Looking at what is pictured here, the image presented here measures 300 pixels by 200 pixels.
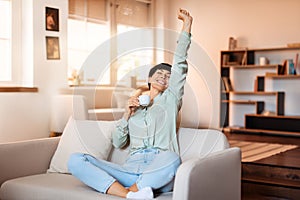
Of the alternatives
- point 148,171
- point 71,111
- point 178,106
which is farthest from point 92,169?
point 71,111

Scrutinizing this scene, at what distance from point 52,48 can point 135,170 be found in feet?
8.68

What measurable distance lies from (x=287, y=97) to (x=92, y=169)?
4793 millimetres

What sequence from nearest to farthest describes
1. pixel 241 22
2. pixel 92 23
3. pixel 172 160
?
1. pixel 172 160
2. pixel 92 23
3. pixel 241 22

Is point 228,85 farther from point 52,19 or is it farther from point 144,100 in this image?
point 144,100

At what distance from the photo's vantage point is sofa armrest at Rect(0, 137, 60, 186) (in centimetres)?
238

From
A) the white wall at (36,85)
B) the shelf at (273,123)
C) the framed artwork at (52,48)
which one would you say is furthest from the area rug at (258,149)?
the framed artwork at (52,48)

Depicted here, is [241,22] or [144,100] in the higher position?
[241,22]

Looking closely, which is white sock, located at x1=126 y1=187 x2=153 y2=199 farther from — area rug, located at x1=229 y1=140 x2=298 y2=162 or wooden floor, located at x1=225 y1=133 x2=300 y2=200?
area rug, located at x1=229 y1=140 x2=298 y2=162

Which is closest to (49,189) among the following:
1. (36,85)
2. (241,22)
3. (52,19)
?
(36,85)

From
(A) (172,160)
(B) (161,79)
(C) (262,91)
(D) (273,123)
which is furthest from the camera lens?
(C) (262,91)

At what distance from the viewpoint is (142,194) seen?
6.29 ft

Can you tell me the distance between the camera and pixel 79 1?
566 centimetres

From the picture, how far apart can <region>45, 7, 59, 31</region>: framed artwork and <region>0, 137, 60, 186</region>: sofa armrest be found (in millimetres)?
2029

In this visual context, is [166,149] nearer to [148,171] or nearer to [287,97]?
[148,171]
